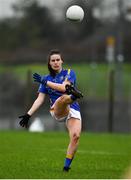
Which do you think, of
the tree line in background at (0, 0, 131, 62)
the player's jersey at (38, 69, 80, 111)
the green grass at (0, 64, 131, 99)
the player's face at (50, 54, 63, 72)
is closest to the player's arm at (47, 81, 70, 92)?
the player's jersey at (38, 69, 80, 111)

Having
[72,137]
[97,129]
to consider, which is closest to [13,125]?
[97,129]

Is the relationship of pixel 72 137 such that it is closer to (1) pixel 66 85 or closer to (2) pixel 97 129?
(1) pixel 66 85

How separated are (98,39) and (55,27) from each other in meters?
2.37

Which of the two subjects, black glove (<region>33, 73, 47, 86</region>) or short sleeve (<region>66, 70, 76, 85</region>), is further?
short sleeve (<region>66, 70, 76, 85</region>)

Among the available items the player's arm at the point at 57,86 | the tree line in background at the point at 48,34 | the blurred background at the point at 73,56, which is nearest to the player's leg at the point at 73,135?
the player's arm at the point at 57,86

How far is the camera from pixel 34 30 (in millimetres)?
47031

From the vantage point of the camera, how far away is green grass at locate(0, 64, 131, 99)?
34688 millimetres

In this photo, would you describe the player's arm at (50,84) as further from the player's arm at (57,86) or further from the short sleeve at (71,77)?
the short sleeve at (71,77)

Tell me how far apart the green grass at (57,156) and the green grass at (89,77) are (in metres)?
10.9

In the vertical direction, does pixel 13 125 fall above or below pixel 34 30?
below

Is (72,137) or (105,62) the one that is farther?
(105,62)

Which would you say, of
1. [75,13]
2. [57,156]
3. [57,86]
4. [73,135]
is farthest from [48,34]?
[57,86]

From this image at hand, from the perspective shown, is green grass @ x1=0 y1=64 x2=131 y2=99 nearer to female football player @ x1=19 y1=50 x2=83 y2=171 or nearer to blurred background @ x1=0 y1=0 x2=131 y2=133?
blurred background @ x1=0 y1=0 x2=131 y2=133

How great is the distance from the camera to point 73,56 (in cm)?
4275
